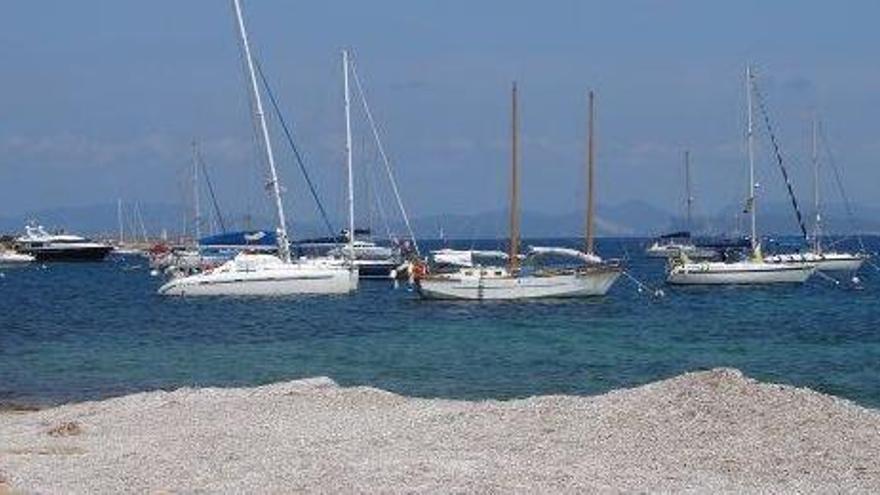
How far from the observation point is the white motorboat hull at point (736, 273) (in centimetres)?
7988

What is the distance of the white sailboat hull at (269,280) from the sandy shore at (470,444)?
46.3 metres

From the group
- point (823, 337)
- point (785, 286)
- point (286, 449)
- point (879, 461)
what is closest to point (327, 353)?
point (823, 337)

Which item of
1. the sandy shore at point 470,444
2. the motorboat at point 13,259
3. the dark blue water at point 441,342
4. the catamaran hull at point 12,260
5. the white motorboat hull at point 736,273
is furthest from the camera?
the motorboat at point 13,259

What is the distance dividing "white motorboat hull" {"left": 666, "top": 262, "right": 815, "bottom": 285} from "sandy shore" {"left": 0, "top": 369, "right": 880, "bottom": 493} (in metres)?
56.8

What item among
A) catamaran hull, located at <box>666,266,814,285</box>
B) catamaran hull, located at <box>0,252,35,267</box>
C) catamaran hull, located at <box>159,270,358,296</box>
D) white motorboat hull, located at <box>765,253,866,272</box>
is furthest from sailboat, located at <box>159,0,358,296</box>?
catamaran hull, located at <box>0,252,35,267</box>

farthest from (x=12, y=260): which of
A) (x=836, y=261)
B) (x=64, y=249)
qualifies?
(x=836, y=261)

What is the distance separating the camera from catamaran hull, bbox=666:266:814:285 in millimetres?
79875

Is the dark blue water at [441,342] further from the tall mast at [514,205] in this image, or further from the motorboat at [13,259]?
the motorboat at [13,259]

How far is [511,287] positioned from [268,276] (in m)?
11.9

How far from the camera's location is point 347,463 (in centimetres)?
1805

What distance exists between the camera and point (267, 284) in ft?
233

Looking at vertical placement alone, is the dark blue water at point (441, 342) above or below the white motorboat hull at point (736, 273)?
Result: below

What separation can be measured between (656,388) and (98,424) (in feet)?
27.2

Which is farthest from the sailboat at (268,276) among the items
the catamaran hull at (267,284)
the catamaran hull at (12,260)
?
the catamaran hull at (12,260)
